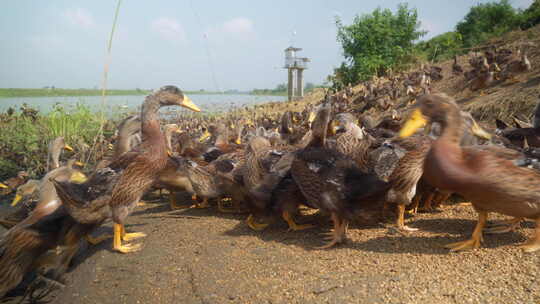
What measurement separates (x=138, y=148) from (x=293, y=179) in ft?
6.78

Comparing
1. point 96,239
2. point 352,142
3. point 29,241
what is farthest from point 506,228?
point 29,241

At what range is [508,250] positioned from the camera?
281cm

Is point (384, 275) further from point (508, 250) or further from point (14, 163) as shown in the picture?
point (14, 163)

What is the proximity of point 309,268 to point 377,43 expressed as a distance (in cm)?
2513

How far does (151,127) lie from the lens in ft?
13.8

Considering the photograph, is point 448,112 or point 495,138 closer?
point 448,112

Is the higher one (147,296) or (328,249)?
(328,249)

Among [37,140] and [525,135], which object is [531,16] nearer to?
[525,135]

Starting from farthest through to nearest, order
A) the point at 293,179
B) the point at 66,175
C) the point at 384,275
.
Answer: the point at 66,175 → the point at 293,179 → the point at 384,275

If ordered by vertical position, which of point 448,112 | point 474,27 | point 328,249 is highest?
point 474,27

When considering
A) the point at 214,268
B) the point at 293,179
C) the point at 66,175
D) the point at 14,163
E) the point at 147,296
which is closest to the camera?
the point at 147,296

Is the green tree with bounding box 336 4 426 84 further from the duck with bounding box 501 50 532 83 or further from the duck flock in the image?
the duck flock

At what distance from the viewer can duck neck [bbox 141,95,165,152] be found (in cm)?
412

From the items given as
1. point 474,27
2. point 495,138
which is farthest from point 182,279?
point 474,27
